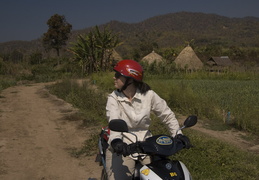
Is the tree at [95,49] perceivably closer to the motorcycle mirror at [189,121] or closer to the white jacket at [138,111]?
the white jacket at [138,111]

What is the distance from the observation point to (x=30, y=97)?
520 inches

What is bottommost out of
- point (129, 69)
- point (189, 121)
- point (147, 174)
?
point (147, 174)

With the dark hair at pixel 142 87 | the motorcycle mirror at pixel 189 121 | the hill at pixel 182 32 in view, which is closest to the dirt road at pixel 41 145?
the dark hair at pixel 142 87

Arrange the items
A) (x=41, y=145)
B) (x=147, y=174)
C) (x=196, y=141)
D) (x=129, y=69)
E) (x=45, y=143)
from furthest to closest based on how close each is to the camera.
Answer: (x=45, y=143)
(x=41, y=145)
(x=196, y=141)
(x=129, y=69)
(x=147, y=174)

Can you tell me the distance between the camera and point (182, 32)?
117125 mm

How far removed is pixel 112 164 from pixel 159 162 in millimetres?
689

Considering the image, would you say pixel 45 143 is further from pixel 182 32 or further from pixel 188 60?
pixel 182 32

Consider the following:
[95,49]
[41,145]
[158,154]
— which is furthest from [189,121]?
[95,49]

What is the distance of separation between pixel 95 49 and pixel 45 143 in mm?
15792

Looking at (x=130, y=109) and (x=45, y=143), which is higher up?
(x=130, y=109)

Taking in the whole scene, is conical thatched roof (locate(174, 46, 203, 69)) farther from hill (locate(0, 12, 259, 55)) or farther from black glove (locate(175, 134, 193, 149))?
hill (locate(0, 12, 259, 55))

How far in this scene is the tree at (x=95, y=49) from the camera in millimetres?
21375

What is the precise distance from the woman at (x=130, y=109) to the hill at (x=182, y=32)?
7194cm

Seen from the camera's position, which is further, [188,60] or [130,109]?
[188,60]
